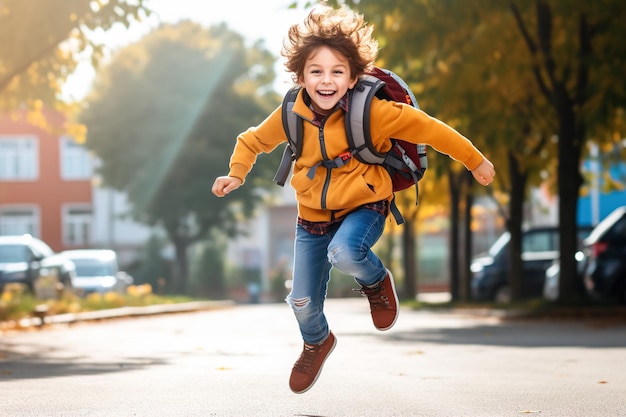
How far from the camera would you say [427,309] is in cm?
2842

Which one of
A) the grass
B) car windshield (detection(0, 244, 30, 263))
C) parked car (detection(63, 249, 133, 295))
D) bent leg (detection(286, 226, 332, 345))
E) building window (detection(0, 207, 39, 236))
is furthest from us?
building window (detection(0, 207, 39, 236))

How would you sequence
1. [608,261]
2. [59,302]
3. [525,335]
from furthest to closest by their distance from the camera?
[59,302]
[608,261]
[525,335]

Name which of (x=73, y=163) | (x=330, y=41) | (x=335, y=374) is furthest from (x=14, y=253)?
(x=73, y=163)

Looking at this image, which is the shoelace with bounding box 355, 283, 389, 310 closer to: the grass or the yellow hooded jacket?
the yellow hooded jacket

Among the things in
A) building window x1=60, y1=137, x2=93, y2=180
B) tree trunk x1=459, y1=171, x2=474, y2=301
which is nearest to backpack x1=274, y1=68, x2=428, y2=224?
tree trunk x1=459, y1=171, x2=474, y2=301

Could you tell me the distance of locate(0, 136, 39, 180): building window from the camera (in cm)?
6569

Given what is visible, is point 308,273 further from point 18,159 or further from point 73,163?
point 18,159

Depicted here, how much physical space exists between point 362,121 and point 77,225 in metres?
61.9

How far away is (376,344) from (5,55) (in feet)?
23.3

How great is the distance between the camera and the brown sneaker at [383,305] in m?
6.80

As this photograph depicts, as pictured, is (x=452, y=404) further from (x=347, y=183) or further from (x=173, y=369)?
(x=173, y=369)

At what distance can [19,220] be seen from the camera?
66.1m

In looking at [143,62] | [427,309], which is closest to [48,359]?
[427,309]

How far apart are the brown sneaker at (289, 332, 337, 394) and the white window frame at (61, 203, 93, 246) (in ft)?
199
